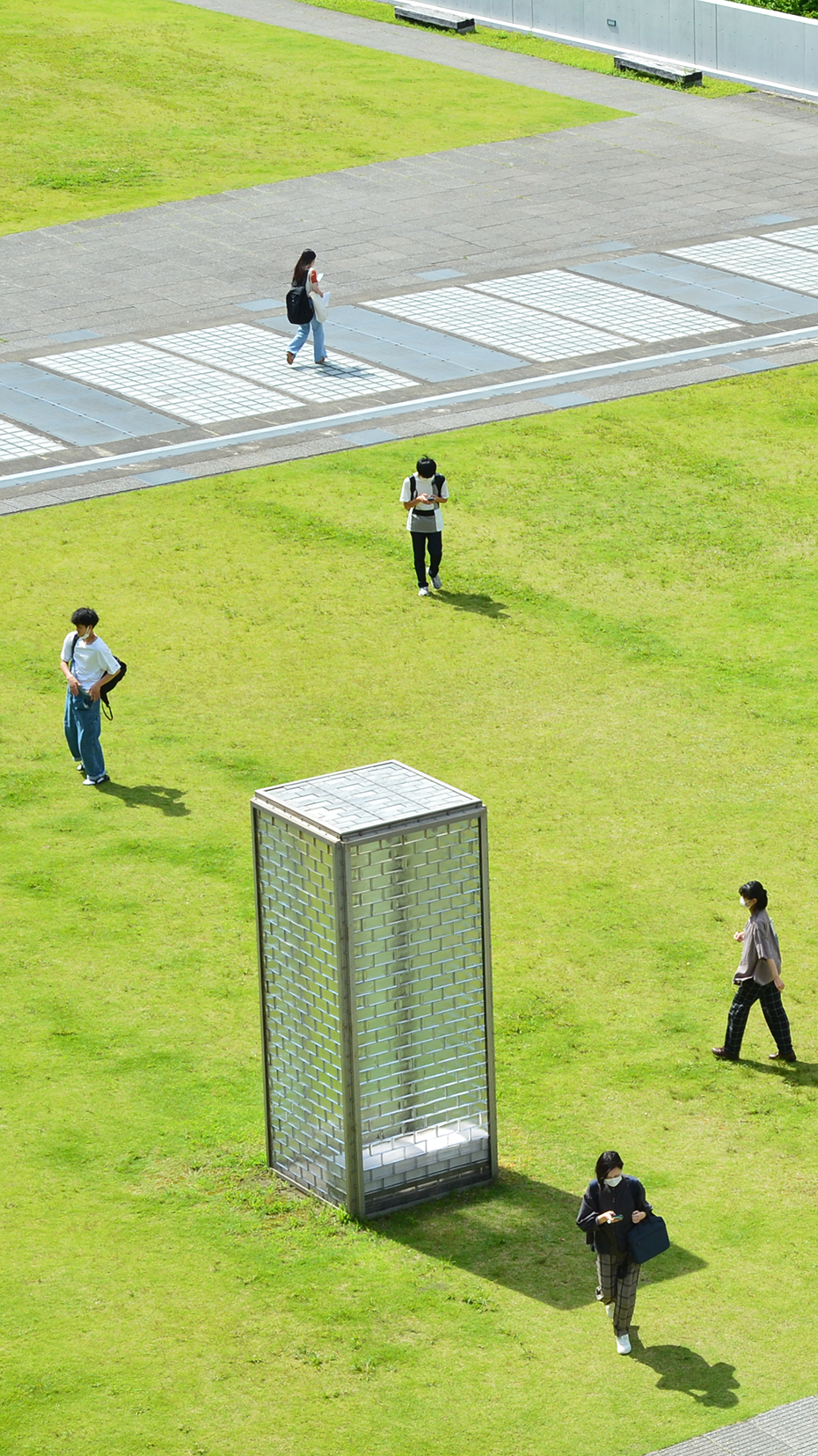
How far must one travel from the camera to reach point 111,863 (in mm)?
15055

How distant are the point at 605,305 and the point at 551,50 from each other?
17.4 m

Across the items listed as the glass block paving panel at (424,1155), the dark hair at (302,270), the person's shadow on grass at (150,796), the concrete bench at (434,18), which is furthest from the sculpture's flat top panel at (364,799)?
the concrete bench at (434,18)

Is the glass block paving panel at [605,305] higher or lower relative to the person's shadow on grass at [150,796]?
higher

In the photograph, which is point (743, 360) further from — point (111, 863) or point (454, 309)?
point (111, 863)

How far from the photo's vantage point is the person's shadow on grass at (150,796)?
1584 centimetres

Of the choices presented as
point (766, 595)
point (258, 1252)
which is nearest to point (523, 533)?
point (766, 595)

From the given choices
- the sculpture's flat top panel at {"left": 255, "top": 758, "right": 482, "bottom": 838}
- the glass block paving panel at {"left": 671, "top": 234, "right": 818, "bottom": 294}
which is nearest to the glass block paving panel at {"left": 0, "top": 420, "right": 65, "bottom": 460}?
the glass block paving panel at {"left": 671, "top": 234, "right": 818, "bottom": 294}

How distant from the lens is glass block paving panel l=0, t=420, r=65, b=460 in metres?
23.4

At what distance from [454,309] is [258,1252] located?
754 inches

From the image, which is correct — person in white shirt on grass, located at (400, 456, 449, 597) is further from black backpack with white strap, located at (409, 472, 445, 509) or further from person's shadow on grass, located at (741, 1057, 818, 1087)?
person's shadow on grass, located at (741, 1057, 818, 1087)

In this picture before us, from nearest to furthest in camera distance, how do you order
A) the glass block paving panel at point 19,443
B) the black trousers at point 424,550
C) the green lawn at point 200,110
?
1. the black trousers at point 424,550
2. the glass block paving panel at point 19,443
3. the green lawn at point 200,110

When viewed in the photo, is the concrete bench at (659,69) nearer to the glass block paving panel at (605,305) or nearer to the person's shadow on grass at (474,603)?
the glass block paving panel at (605,305)

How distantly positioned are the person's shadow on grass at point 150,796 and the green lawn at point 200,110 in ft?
63.6

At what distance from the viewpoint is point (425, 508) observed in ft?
63.2
